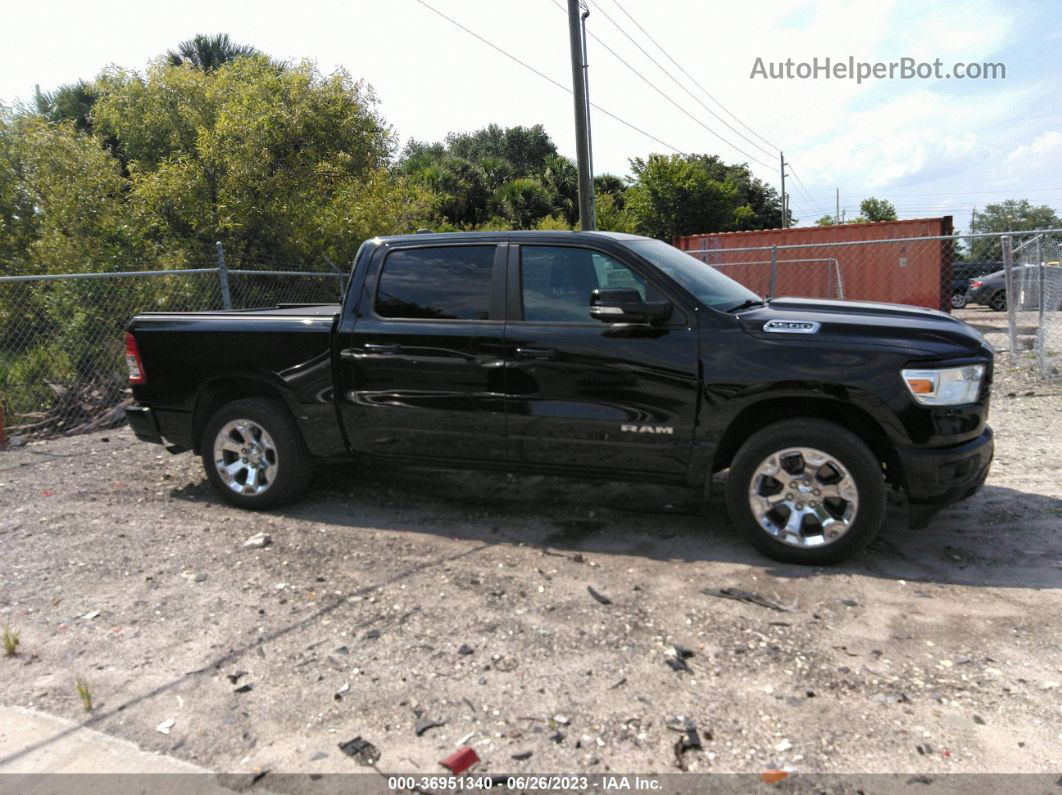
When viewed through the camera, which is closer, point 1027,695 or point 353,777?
point 353,777

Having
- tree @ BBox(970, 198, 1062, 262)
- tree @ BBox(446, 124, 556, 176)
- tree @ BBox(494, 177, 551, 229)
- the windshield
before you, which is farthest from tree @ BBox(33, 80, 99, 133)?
tree @ BBox(970, 198, 1062, 262)

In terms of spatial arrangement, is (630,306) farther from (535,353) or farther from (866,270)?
(866,270)

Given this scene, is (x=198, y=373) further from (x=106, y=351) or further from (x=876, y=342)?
(x=106, y=351)

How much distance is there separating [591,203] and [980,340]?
35.4ft

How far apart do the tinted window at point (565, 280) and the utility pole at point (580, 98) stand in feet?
32.8

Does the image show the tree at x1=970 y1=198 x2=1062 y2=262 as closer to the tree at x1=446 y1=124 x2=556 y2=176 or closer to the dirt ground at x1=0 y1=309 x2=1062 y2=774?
the tree at x1=446 y1=124 x2=556 y2=176

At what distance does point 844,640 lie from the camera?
11.1ft

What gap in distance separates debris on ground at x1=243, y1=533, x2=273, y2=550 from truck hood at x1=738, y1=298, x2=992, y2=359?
310cm

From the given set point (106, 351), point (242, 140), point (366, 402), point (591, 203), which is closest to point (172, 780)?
point (366, 402)

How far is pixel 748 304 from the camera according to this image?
4.77m

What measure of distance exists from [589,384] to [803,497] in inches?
51.5

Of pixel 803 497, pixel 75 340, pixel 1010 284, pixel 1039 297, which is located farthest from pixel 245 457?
pixel 1010 284

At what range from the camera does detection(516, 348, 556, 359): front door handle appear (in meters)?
4.48

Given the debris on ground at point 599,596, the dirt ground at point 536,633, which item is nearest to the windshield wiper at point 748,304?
the dirt ground at point 536,633
